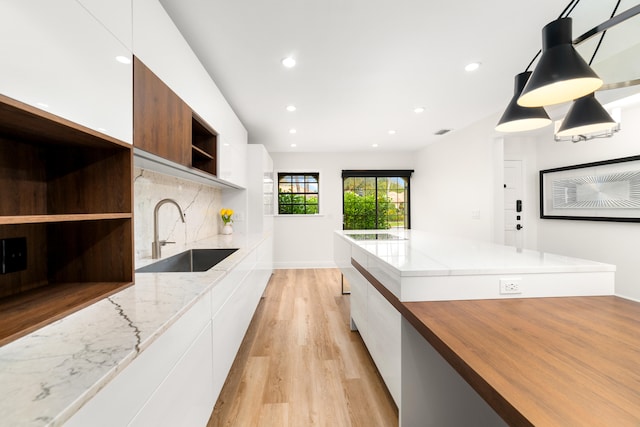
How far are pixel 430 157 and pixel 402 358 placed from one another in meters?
4.86

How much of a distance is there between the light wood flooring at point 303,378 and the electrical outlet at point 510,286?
100 cm

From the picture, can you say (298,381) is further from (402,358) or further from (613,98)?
(613,98)

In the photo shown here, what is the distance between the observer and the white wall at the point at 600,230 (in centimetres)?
268

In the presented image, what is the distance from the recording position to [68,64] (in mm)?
881

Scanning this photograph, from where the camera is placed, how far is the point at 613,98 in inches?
97.7

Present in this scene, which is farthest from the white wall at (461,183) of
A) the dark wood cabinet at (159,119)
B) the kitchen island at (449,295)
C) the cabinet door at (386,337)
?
the dark wood cabinet at (159,119)

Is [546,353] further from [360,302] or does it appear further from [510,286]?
[360,302]

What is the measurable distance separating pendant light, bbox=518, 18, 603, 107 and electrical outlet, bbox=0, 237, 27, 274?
1.98 metres

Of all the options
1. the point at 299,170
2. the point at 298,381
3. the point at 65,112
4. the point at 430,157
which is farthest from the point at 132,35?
the point at 430,157

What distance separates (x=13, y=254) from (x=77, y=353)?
0.66 m

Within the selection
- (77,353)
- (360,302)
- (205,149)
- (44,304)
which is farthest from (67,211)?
(360,302)

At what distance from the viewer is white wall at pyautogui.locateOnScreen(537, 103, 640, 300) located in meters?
2.68

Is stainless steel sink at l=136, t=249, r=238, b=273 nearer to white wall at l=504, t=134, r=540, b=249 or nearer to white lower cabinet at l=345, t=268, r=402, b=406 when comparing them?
white lower cabinet at l=345, t=268, r=402, b=406

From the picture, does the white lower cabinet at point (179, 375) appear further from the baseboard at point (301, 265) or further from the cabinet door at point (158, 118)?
the baseboard at point (301, 265)
